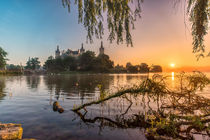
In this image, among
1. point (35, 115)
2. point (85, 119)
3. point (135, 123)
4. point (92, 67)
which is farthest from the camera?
point (92, 67)

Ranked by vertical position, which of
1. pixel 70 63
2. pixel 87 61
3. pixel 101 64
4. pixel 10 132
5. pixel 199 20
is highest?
pixel 87 61

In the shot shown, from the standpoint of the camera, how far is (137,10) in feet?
11.8

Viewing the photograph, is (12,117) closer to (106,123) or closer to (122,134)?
(106,123)

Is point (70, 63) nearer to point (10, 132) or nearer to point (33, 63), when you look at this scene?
point (33, 63)

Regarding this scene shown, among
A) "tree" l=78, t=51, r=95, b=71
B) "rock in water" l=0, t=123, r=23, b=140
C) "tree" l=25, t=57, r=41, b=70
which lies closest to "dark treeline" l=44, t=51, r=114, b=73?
"tree" l=78, t=51, r=95, b=71

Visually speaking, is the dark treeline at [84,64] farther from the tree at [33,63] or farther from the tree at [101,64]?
the tree at [33,63]

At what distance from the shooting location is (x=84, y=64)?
138625mm

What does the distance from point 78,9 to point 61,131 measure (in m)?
6.09

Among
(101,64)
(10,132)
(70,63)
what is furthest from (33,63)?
(10,132)

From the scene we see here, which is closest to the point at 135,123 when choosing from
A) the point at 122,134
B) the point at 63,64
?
the point at 122,134

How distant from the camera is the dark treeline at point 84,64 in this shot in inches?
5330

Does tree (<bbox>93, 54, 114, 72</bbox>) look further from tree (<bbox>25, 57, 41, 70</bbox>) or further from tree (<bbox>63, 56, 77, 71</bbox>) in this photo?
tree (<bbox>25, 57, 41, 70</bbox>)

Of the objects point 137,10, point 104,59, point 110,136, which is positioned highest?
point 104,59

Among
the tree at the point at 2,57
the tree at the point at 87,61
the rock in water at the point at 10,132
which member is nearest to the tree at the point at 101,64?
the tree at the point at 87,61
